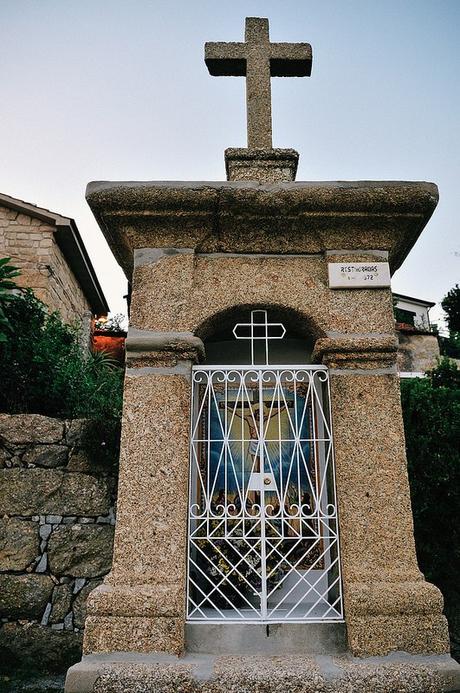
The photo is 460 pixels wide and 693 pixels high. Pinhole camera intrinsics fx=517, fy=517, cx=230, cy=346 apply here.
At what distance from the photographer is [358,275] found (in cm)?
303

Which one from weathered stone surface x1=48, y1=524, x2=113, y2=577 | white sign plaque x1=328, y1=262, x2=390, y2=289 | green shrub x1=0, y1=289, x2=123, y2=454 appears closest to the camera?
white sign plaque x1=328, y1=262, x2=390, y2=289

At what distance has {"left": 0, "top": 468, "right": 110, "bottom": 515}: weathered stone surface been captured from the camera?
13.9 ft

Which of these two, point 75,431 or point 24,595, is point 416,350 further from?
point 24,595

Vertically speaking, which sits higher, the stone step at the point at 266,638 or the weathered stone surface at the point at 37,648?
the stone step at the point at 266,638

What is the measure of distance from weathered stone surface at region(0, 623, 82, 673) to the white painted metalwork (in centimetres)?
151

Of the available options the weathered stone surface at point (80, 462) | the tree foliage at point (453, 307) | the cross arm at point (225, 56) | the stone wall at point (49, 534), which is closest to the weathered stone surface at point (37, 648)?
the stone wall at point (49, 534)

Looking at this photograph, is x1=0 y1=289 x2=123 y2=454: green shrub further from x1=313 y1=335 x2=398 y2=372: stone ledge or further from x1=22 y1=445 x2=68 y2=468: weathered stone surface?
x1=313 y1=335 x2=398 y2=372: stone ledge

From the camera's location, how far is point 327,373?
9.82 feet

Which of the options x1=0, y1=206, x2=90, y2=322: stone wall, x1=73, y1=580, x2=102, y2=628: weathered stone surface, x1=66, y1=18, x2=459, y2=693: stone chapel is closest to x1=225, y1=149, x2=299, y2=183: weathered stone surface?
x1=66, y1=18, x2=459, y2=693: stone chapel

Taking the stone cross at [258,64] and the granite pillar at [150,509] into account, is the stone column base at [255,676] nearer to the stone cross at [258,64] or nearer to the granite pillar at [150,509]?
the granite pillar at [150,509]

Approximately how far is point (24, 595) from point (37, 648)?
1.31ft

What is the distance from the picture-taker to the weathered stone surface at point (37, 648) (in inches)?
154

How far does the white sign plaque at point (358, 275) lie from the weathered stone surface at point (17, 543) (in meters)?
3.10

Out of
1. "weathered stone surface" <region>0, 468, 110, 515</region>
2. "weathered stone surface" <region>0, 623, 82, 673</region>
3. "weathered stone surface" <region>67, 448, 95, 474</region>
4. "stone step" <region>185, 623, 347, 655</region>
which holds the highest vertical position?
"weathered stone surface" <region>67, 448, 95, 474</region>
